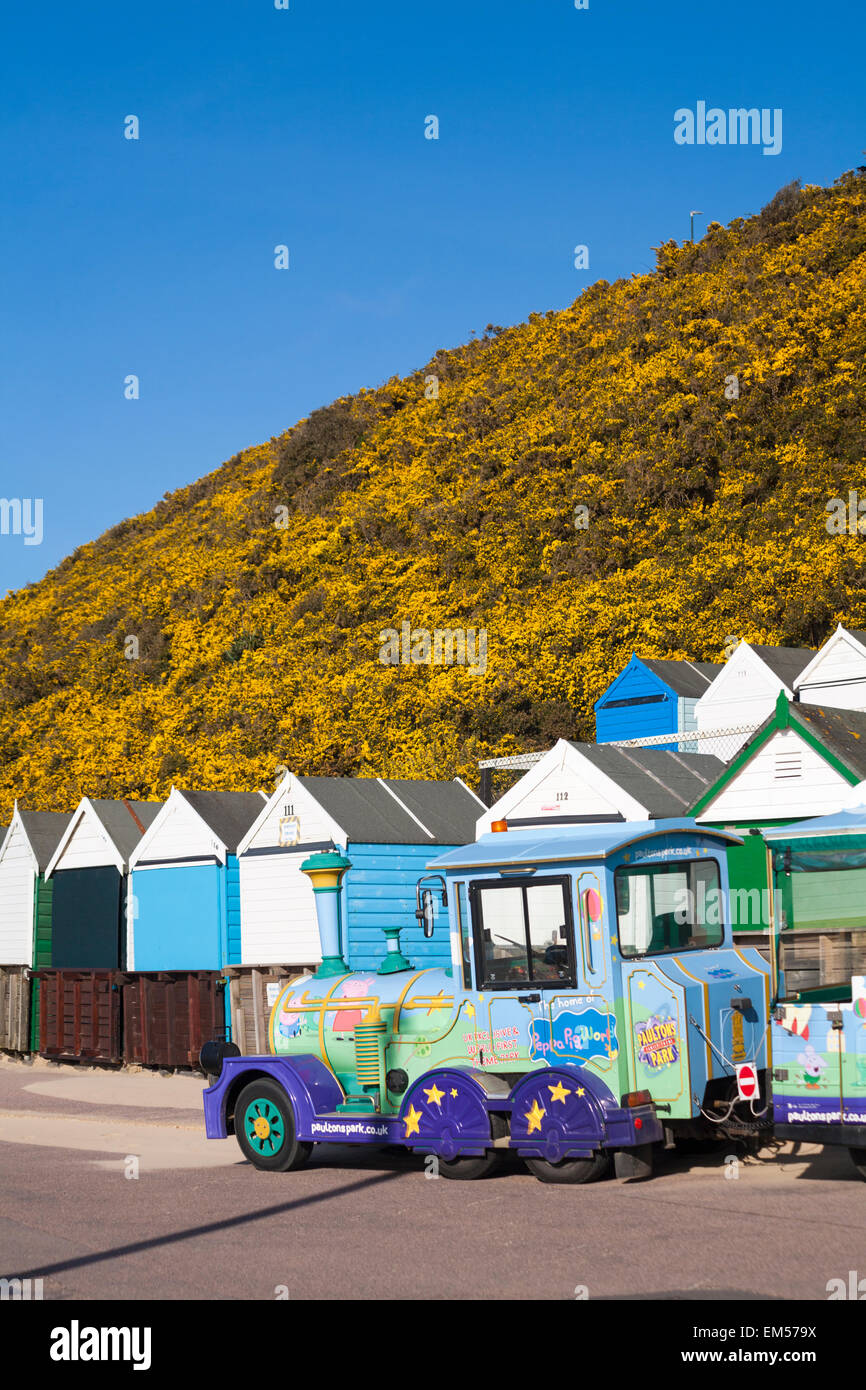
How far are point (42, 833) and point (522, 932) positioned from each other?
19265mm

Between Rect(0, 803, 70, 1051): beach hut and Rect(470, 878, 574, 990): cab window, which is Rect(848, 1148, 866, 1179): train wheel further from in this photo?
Rect(0, 803, 70, 1051): beach hut

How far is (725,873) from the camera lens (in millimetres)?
12258

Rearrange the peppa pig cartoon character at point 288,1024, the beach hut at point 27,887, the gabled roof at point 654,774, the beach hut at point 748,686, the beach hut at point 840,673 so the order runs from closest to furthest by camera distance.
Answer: the peppa pig cartoon character at point 288,1024 < the gabled roof at point 654,774 < the beach hut at point 840,673 < the beach hut at point 27,887 < the beach hut at point 748,686

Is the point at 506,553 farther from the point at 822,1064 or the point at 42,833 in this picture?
the point at 822,1064

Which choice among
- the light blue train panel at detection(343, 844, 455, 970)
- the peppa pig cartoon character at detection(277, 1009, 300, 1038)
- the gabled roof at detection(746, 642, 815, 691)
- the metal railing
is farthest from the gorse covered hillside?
the peppa pig cartoon character at detection(277, 1009, 300, 1038)

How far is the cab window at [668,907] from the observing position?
11.2 metres

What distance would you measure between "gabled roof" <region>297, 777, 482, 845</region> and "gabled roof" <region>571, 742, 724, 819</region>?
3.32 meters

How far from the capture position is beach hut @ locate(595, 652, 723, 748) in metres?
33.4

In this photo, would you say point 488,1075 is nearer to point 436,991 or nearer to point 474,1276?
point 436,991

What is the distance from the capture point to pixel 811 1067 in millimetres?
10094

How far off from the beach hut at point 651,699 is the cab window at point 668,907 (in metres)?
21.3

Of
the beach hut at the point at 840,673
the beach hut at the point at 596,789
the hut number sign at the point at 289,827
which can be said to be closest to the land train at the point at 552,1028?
the beach hut at the point at 596,789

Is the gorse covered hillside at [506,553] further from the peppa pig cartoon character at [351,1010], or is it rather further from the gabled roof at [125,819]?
the peppa pig cartoon character at [351,1010]

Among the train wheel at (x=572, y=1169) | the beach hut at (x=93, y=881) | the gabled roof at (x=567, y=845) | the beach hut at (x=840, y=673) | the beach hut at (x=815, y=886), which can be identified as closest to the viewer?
the train wheel at (x=572, y=1169)
